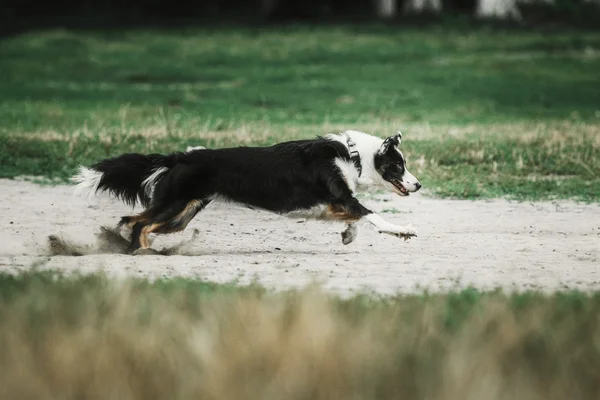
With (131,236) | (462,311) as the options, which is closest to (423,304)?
(462,311)

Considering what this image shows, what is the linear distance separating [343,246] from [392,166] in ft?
2.56

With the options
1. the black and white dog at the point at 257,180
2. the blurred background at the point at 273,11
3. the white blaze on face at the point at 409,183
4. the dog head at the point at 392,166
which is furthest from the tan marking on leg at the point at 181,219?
the blurred background at the point at 273,11

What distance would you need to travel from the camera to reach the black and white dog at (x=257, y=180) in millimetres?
10078

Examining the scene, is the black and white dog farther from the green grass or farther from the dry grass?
the green grass

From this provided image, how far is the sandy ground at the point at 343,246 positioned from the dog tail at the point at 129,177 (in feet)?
1.39

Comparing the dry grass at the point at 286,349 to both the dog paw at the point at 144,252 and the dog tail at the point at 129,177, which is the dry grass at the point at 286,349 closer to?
the dog paw at the point at 144,252

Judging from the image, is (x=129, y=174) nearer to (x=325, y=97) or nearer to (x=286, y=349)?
(x=286, y=349)

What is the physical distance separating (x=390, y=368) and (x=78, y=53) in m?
28.8

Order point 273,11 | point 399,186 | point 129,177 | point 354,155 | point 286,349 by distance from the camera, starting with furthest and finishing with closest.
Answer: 1. point 273,11
2. point 399,186
3. point 354,155
4. point 129,177
5. point 286,349

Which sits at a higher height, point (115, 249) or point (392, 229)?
point (392, 229)

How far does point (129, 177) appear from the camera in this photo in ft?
33.7

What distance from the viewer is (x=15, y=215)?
12.0 m

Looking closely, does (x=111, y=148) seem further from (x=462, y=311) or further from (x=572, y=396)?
(x=572, y=396)

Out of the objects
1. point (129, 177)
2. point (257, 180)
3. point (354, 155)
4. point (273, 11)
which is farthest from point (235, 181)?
point (273, 11)
